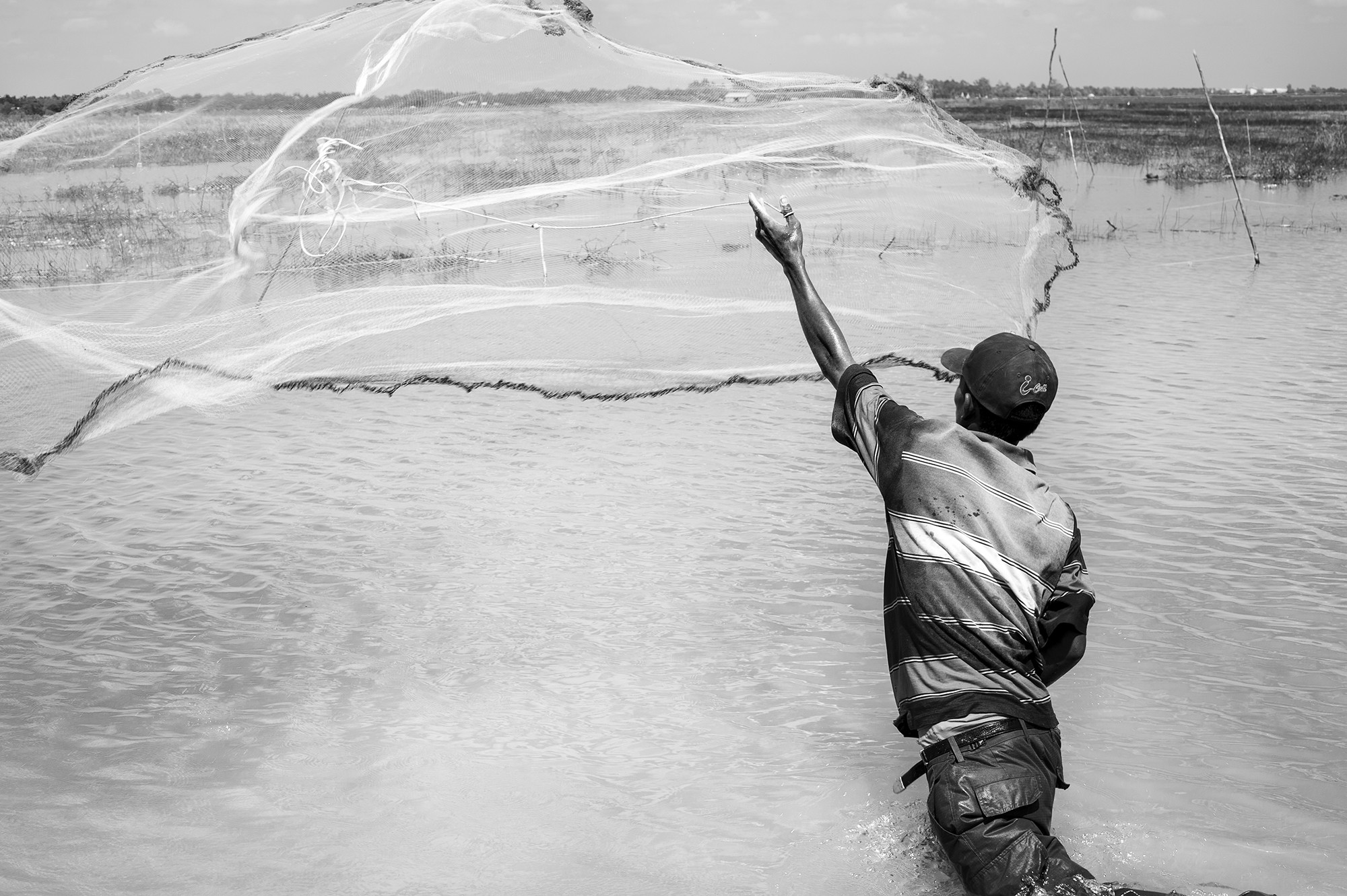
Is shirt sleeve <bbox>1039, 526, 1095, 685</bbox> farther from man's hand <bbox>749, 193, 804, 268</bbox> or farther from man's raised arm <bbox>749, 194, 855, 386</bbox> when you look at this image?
man's hand <bbox>749, 193, 804, 268</bbox>

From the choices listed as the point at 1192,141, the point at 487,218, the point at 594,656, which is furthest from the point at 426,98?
the point at 1192,141

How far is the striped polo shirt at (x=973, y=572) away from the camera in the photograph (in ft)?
6.80

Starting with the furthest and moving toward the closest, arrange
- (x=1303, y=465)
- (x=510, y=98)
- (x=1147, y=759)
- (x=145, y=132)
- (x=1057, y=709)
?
(x=1303, y=465) < (x=510, y=98) < (x=145, y=132) < (x=1057, y=709) < (x=1147, y=759)

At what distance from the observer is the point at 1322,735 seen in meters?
3.40

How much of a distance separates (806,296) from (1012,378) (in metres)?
0.49

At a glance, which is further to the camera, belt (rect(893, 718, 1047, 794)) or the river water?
the river water

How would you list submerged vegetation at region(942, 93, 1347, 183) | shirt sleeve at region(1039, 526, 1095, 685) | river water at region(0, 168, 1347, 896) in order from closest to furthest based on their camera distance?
shirt sleeve at region(1039, 526, 1095, 685)
river water at region(0, 168, 1347, 896)
submerged vegetation at region(942, 93, 1347, 183)

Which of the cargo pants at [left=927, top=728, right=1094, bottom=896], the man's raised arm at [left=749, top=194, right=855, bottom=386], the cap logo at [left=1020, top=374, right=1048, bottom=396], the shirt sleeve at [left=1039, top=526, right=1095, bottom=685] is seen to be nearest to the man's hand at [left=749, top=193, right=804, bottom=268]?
the man's raised arm at [left=749, top=194, right=855, bottom=386]

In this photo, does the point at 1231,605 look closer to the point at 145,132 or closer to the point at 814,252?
the point at 814,252

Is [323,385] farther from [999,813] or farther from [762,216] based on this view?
[999,813]

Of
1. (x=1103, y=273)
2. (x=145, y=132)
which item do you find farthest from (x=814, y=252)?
(x=1103, y=273)

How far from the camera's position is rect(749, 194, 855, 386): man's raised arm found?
2371 mm

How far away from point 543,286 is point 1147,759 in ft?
8.38

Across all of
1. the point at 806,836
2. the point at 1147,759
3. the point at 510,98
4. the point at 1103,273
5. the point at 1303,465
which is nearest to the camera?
the point at 806,836
